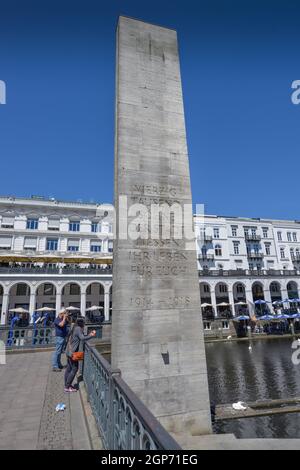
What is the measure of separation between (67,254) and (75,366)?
3590 cm

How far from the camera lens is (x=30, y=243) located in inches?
1630

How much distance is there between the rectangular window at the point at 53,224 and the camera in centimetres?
4289

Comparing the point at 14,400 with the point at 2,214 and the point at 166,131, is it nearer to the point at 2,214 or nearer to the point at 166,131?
the point at 166,131

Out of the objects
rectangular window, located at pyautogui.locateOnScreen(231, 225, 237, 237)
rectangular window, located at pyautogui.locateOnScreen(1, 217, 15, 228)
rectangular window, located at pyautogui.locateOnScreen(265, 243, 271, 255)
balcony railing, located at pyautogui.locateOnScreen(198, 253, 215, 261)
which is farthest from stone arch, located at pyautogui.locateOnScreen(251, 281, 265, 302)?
rectangular window, located at pyautogui.locateOnScreen(1, 217, 15, 228)

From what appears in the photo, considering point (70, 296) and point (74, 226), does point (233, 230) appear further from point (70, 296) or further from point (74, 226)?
point (70, 296)

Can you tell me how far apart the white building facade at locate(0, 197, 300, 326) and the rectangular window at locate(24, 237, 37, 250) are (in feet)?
0.48

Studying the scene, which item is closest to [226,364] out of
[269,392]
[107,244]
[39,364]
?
[269,392]

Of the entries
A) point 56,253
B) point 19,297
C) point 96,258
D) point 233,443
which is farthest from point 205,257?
point 233,443

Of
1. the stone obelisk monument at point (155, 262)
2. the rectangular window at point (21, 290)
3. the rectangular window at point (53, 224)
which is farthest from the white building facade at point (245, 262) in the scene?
the stone obelisk monument at point (155, 262)

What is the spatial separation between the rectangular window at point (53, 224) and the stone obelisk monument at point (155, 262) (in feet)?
121

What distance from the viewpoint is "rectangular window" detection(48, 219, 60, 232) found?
1688 inches

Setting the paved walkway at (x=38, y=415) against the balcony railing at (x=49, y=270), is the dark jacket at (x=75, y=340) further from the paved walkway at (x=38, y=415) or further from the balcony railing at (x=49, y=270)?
the balcony railing at (x=49, y=270)

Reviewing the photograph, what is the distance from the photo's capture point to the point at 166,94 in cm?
971

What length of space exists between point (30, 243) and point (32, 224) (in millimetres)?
3164
